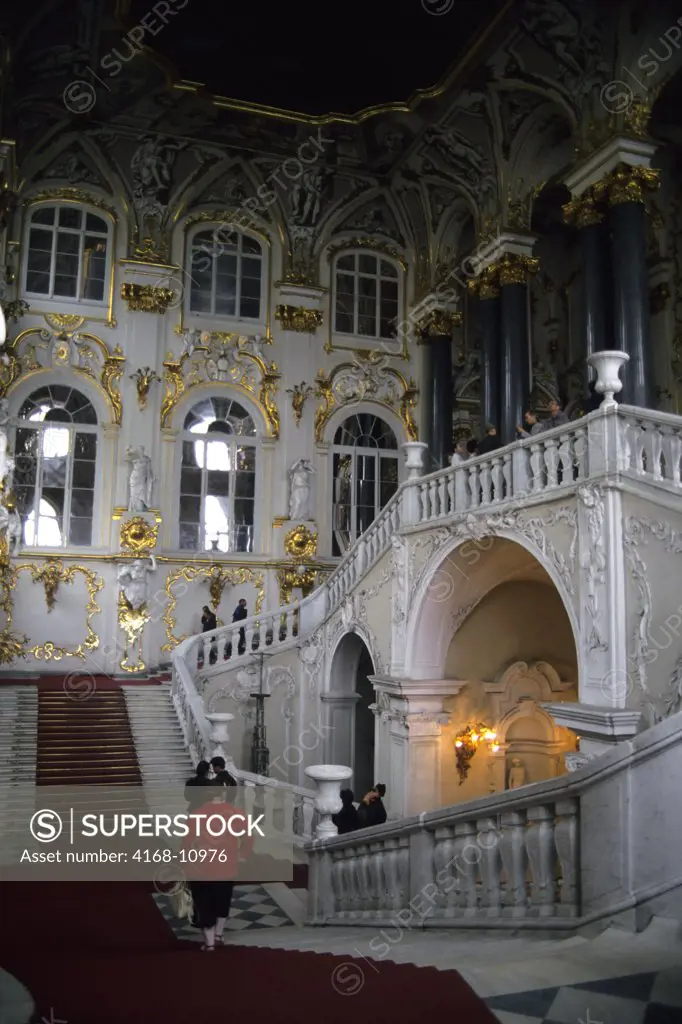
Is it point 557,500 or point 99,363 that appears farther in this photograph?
point 99,363

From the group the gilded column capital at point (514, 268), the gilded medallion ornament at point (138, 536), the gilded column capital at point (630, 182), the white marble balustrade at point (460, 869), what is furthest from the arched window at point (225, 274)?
the white marble balustrade at point (460, 869)

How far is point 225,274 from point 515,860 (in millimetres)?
15872

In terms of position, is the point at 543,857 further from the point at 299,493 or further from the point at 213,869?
the point at 299,493

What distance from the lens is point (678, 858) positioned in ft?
15.4

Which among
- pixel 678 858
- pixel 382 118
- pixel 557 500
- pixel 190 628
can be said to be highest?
pixel 382 118

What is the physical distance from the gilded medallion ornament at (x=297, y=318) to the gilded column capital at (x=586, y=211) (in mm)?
7259

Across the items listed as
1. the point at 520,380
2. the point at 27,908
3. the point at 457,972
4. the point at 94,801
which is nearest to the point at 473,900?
the point at 457,972

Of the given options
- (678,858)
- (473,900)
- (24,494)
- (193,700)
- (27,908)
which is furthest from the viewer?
(24,494)

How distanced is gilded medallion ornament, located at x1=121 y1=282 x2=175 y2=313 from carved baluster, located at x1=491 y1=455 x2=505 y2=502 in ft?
33.1

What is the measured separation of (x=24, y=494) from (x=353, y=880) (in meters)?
11.7

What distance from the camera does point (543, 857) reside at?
16.4ft

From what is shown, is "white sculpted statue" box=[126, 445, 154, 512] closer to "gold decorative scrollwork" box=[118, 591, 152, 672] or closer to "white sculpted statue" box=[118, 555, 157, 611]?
"white sculpted statue" box=[118, 555, 157, 611]

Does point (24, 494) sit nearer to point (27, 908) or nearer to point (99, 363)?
point (99, 363)

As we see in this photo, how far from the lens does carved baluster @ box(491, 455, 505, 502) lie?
10.3m
